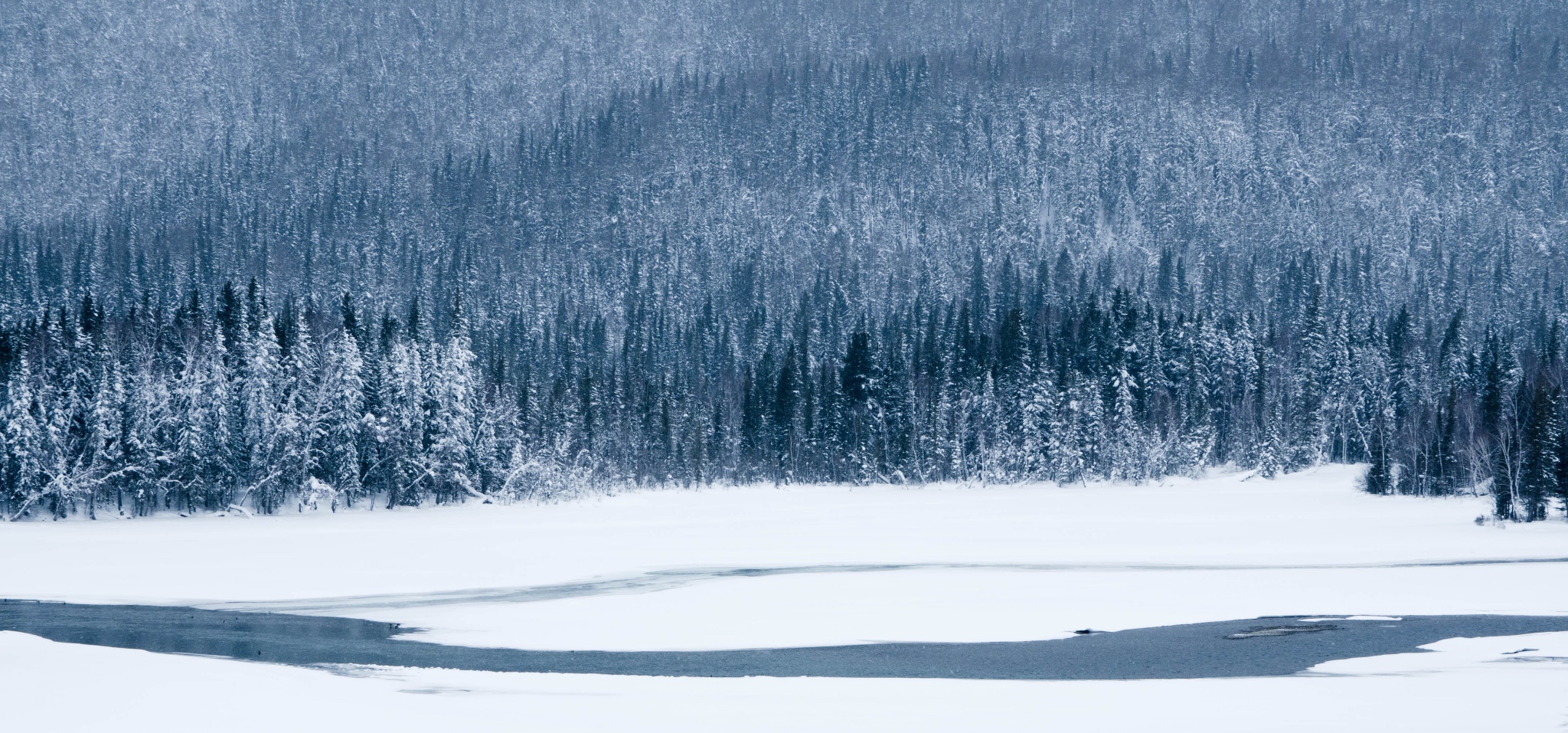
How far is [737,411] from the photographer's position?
126625mm

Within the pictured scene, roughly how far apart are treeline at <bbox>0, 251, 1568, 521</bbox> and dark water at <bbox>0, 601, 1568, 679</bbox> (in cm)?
3166

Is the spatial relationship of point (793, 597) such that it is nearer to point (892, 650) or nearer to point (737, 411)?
point (892, 650)

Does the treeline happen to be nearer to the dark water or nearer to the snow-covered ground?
the snow-covered ground

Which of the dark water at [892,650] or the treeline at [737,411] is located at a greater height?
the dark water at [892,650]

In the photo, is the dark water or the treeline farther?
the treeline

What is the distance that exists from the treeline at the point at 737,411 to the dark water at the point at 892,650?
31659mm

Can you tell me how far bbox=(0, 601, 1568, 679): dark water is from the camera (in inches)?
880

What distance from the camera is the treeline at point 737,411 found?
6259cm

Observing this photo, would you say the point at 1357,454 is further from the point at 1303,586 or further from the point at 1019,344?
the point at 1303,586

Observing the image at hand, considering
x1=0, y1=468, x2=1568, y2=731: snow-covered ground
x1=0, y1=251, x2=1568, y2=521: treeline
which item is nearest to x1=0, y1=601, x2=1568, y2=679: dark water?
x1=0, y1=468, x2=1568, y2=731: snow-covered ground

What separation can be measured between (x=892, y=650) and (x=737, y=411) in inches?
4028

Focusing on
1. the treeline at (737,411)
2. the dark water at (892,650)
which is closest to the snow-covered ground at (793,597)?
the dark water at (892,650)

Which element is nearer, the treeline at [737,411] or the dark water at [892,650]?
the dark water at [892,650]

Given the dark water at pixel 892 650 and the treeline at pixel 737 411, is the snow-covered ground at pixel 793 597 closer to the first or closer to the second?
the dark water at pixel 892 650
